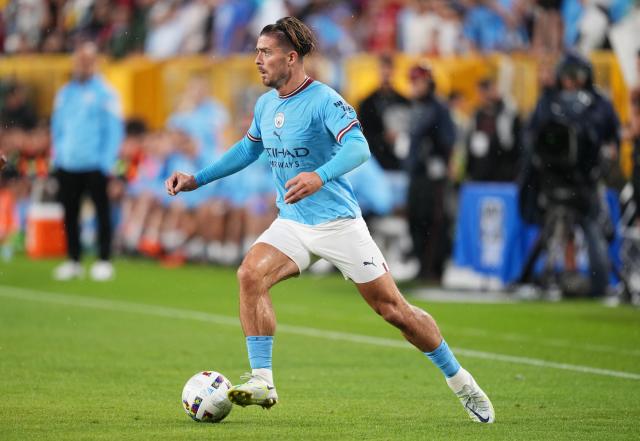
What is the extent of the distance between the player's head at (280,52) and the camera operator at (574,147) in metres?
7.74

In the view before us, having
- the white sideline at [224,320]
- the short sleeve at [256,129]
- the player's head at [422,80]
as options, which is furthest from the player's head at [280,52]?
the player's head at [422,80]

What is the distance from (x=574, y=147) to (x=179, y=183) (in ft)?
26.5

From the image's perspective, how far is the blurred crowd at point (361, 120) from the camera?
18.8m

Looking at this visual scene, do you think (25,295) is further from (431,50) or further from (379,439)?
(379,439)

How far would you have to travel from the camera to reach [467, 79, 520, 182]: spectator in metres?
19.2

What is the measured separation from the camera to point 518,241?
17.1 m

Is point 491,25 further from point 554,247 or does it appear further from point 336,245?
point 336,245

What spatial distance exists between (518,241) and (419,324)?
8.93 meters

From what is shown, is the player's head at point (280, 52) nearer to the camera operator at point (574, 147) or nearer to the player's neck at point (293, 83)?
the player's neck at point (293, 83)

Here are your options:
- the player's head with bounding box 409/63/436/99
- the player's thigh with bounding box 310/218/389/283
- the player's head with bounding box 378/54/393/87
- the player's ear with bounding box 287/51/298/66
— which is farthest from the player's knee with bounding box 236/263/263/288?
the player's head with bounding box 378/54/393/87

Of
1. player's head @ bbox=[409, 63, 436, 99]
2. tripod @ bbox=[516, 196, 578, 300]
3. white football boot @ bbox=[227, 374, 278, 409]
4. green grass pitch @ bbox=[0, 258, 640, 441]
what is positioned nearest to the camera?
white football boot @ bbox=[227, 374, 278, 409]

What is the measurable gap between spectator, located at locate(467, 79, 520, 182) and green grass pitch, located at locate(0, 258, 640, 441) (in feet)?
8.59

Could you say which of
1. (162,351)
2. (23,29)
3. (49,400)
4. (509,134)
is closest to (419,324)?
(49,400)

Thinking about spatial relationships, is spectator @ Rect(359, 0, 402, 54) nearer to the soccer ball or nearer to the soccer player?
the soccer player
